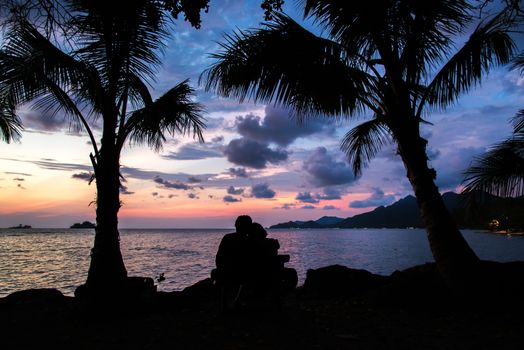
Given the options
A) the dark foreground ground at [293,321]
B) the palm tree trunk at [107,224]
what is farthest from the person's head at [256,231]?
the palm tree trunk at [107,224]

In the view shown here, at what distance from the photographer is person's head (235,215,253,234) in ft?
20.2

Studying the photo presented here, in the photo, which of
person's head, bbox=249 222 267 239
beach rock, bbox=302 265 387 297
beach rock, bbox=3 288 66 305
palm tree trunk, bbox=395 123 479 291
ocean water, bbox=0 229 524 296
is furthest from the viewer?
ocean water, bbox=0 229 524 296

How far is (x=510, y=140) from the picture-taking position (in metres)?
7.27

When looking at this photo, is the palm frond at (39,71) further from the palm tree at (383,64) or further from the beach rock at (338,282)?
the beach rock at (338,282)

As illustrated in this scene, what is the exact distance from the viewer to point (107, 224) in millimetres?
6613

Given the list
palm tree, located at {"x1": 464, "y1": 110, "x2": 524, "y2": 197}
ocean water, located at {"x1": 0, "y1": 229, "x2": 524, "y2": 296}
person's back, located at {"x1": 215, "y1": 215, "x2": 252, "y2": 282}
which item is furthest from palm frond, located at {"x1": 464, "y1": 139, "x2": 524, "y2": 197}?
ocean water, located at {"x1": 0, "y1": 229, "x2": 524, "y2": 296}

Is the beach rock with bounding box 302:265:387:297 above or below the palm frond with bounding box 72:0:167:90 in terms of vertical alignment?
below

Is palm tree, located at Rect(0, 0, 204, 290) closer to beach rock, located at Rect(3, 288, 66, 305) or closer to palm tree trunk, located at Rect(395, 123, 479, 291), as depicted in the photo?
beach rock, located at Rect(3, 288, 66, 305)

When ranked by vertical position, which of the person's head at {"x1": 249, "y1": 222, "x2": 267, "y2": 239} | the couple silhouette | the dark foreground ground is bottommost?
the dark foreground ground

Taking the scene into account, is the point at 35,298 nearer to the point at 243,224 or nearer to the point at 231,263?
the point at 231,263

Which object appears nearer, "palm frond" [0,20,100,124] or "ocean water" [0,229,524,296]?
"palm frond" [0,20,100,124]

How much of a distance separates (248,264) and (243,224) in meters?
0.65

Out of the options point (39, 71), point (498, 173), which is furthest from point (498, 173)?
point (39, 71)

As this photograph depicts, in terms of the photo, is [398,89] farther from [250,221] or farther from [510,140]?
[250,221]
